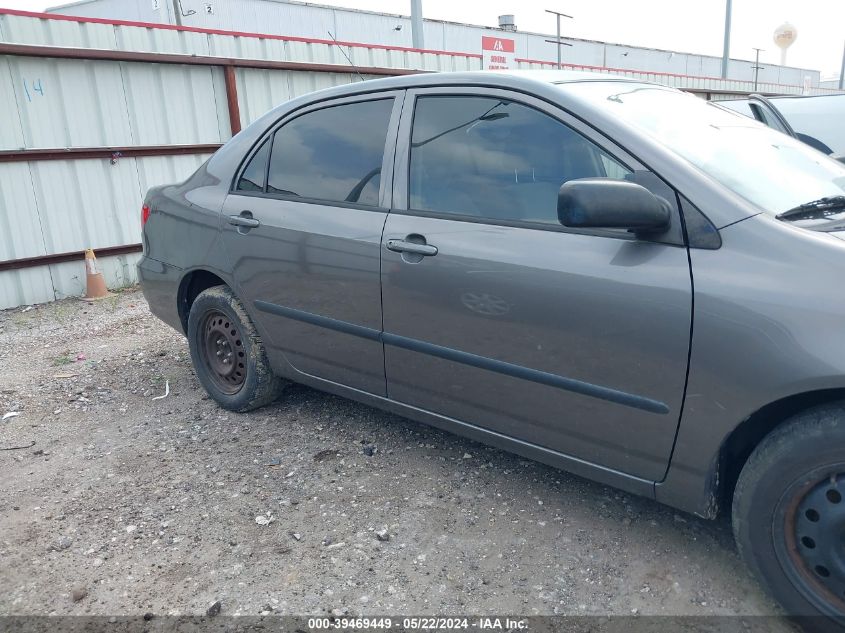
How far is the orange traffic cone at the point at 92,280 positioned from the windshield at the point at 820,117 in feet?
22.0

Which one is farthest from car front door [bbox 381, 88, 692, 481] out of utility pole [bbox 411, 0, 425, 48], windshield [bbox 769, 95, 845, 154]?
utility pole [bbox 411, 0, 425, 48]

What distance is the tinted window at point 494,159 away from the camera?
98.8 inches

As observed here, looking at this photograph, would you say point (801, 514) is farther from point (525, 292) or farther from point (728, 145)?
point (728, 145)

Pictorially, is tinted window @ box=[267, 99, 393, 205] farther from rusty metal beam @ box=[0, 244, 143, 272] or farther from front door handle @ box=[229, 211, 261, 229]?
rusty metal beam @ box=[0, 244, 143, 272]

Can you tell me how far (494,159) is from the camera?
105 inches

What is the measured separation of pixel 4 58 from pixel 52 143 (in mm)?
832

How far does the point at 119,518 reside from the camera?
2.92 metres

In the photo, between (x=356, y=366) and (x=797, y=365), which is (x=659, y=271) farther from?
(x=356, y=366)

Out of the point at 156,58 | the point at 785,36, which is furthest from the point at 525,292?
the point at 785,36

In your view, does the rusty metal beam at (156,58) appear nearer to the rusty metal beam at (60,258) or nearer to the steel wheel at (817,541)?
the rusty metal beam at (60,258)

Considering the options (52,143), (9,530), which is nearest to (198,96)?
(52,143)

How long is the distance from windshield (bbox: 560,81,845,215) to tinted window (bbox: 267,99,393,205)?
89 cm

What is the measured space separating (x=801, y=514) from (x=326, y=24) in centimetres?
3039

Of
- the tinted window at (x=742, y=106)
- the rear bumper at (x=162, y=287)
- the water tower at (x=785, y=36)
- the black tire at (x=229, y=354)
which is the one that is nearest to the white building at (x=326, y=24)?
the water tower at (x=785, y=36)
